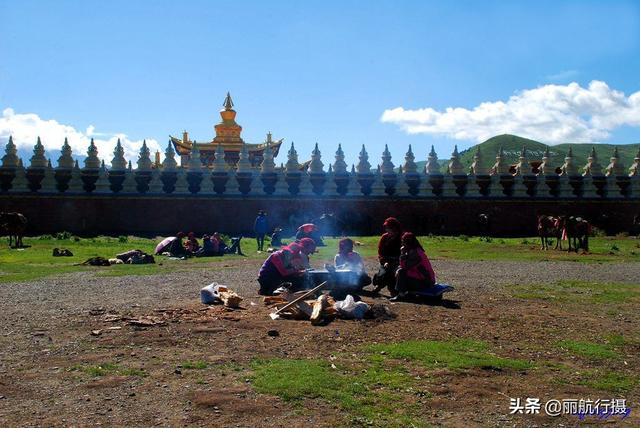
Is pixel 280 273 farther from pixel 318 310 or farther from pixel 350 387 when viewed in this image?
pixel 350 387

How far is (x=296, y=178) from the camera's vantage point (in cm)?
3325

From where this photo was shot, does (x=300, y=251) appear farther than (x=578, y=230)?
No

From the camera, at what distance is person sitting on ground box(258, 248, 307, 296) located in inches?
518

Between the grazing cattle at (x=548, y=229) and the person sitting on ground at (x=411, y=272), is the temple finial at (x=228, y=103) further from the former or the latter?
the person sitting on ground at (x=411, y=272)

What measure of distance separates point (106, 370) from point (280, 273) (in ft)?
18.4

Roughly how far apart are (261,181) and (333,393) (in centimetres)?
2597

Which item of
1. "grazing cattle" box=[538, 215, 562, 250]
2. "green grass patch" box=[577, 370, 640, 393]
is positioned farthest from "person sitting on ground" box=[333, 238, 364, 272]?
"grazing cattle" box=[538, 215, 562, 250]

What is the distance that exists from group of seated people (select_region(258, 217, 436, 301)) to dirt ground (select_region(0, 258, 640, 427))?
53 centimetres

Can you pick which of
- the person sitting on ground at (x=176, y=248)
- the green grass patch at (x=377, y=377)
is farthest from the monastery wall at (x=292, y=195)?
the green grass patch at (x=377, y=377)

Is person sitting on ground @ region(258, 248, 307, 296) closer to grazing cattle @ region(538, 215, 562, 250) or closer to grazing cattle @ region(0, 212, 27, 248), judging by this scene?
grazing cattle @ region(0, 212, 27, 248)

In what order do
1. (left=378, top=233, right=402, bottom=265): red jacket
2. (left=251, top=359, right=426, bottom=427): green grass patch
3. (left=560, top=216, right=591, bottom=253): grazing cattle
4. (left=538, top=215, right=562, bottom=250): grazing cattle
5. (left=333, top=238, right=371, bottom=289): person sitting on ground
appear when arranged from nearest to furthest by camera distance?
(left=251, top=359, right=426, bottom=427): green grass patch, (left=333, top=238, right=371, bottom=289): person sitting on ground, (left=378, top=233, right=402, bottom=265): red jacket, (left=560, top=216, right=591, bottom=253): grazing cattle, (left=538, top=215, right=562, bottom=250): grazing cattle

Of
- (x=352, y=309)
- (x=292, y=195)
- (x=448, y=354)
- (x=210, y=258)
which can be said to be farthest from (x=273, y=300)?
(x=292, y=195)

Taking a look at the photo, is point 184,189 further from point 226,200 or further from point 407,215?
point 407,215

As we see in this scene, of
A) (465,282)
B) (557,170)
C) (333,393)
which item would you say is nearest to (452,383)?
(333,393)
